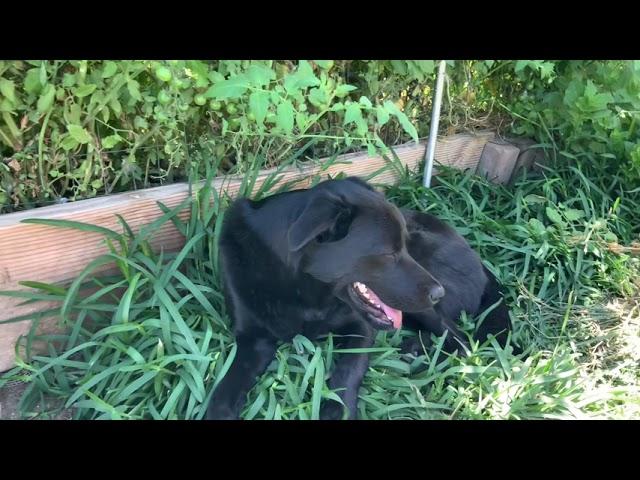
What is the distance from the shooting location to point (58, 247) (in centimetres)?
205

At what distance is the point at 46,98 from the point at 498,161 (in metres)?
2.78

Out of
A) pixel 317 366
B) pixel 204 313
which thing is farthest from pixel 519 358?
pixel 204 313

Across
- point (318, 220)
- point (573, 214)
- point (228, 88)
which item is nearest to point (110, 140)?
point (228, 88)

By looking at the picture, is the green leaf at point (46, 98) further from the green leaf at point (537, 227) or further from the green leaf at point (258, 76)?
the green leaf at point (537, 227)

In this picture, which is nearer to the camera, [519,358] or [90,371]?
[90,371]

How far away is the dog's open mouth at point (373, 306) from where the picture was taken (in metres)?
1.92

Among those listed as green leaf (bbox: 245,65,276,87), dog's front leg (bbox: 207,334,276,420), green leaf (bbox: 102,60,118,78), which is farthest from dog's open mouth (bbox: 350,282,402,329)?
green leaf (bbox: 102,60,118,78)

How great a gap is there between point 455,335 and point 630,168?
1.80 m

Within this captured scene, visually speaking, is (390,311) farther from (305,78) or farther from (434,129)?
(434,129)

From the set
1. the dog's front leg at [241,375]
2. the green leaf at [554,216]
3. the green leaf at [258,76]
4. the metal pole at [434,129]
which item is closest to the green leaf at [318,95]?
the green leaf at [258,76]

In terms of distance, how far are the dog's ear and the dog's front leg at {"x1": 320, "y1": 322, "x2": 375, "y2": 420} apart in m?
0.52

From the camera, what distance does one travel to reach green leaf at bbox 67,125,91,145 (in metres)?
1.95

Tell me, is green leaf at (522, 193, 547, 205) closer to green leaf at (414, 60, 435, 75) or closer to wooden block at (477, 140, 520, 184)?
wooden block at (477, 140, 520, 184)

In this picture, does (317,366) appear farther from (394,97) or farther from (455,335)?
(394,97)
